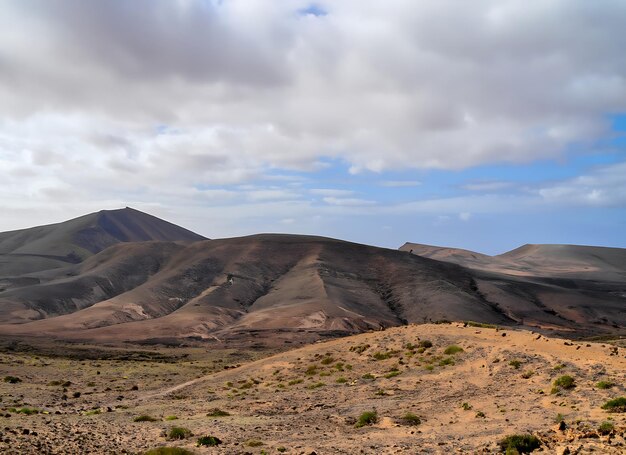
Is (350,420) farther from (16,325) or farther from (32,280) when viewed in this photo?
(32,280)

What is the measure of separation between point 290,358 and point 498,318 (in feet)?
287

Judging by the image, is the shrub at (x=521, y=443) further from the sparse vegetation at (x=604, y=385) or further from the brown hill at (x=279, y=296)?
the brown hill at (x=279, y=296)

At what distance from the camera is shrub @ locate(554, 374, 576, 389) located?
24.9m

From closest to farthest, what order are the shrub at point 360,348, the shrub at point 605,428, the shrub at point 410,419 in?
the shrub at point 605,428
the shrub at point 410,419
the shrub at point 360,348

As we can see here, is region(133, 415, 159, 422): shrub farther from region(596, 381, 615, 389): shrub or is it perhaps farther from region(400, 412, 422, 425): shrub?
region(596, 381, 615, 389): shrub

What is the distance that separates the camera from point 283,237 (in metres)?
192

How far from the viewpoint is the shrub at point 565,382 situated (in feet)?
81.6

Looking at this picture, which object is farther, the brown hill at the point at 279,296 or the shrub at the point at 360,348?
the brown hill at the point at 279,296

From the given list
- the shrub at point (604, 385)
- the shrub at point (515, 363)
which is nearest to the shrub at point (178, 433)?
the shrub at point (604, 385)

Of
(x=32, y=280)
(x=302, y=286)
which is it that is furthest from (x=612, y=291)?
(x=32, y=280)

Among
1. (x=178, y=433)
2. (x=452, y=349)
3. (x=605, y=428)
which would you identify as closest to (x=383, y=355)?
(x=452, y=349)

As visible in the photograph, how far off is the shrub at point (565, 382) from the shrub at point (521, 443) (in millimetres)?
9546

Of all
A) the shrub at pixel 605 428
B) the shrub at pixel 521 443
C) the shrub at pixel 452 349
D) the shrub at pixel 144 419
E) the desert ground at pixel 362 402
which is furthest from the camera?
the shrub at pixel 452 349

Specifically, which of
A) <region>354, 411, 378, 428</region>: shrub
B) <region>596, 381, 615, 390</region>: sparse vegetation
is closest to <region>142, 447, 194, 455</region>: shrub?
<region>354, 411, 378, 428</region>: shrub
